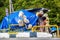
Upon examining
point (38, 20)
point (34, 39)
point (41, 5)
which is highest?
point (41, 5)

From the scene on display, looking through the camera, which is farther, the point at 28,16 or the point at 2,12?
the point at 2,12

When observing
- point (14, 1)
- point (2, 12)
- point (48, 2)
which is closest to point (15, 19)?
point (48, 2)

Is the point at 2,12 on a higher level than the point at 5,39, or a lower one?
higher

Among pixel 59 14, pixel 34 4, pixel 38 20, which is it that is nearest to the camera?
pixel 38 20

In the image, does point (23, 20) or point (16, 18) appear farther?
point (16, 18)

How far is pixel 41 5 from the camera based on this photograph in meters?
16.3

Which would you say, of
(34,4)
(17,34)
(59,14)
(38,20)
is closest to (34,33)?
(17,34)

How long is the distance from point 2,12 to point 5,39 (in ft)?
31.8

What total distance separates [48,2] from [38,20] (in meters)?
2.27

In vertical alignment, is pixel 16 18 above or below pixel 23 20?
above

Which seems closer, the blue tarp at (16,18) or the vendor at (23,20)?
the vendor at (23,20)

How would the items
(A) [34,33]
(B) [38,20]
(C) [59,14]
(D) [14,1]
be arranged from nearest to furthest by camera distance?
(A) [34,33], (B) [38,20], (C) [59,14], (D) [14,1]

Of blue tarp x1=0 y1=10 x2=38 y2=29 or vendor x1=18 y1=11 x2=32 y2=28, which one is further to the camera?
blue tarp x1=0 y1=10 x2=38 y2=29

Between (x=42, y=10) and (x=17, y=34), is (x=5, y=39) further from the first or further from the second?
(x=42, y=10)
